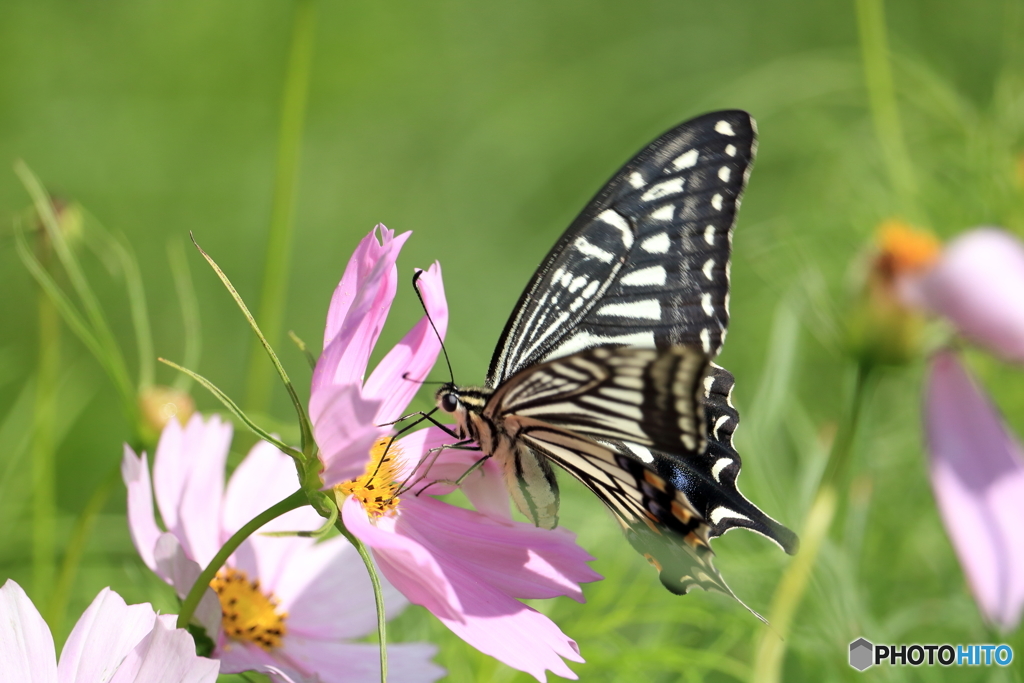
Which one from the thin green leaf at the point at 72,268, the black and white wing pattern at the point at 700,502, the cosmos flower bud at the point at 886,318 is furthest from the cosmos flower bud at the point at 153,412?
the cosmos flower bud at the point at 886,318

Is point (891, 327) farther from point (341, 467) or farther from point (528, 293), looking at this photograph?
point (341, 467)

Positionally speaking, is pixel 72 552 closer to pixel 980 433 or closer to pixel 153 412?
pixel 153 412

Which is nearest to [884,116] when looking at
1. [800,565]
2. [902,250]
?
[902,250]

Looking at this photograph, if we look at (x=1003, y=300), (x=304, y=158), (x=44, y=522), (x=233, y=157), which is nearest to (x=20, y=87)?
(x=233, y=157)

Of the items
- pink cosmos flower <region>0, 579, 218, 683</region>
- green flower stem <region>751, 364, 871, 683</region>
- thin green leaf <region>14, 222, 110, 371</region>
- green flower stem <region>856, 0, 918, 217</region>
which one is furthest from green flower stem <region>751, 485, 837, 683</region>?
green flower stem <region>856, 0, 918, 217</region>

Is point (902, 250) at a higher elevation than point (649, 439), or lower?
higher

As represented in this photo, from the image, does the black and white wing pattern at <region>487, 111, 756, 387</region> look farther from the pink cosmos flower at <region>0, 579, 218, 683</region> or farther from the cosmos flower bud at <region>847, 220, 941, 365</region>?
the pink cosmos flower at <region>0, 579, 218, 683</region>
